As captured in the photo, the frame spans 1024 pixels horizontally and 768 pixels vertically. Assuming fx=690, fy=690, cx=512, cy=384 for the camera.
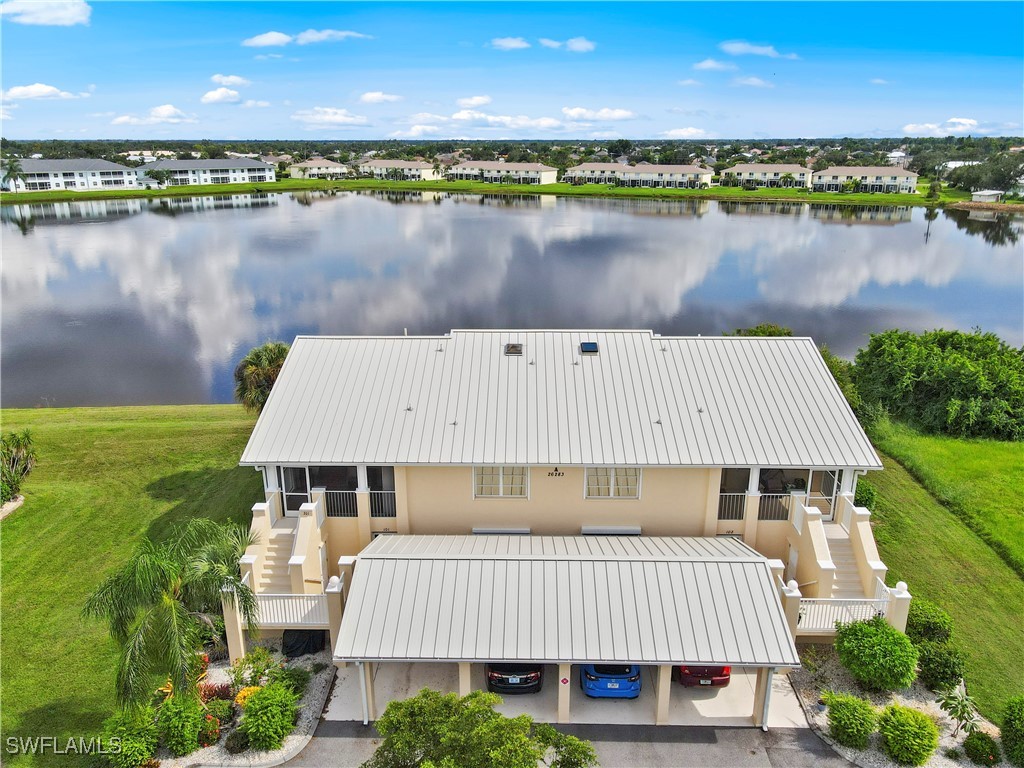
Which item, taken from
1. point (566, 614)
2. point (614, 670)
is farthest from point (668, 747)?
point (566, 614)

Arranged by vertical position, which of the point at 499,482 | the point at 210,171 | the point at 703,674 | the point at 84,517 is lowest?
the point at 84,517

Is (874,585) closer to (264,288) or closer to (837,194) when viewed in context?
(264,288)

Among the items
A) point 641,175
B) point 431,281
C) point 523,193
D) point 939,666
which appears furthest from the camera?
point 641,175

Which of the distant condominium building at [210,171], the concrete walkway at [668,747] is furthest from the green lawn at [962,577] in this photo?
the distant condominium building at [210,171]

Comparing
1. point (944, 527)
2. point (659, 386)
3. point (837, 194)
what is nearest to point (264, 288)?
point (659, 386)

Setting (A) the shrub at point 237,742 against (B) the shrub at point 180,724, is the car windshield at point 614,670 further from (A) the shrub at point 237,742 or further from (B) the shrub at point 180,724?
(B) the shrub at point 180,724

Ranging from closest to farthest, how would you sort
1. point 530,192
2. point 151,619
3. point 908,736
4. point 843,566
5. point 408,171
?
point 151,619 < point 908,736 < point 843,566 < point 530,192 < point 408,171

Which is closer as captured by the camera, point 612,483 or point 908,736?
point 908,736

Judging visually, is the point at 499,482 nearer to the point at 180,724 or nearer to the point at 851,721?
the point at 180,724

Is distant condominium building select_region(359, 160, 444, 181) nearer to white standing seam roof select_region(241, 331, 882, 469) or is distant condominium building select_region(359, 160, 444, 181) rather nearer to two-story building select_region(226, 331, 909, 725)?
white standing seam roof select_region(241, 331, 882, 469)
